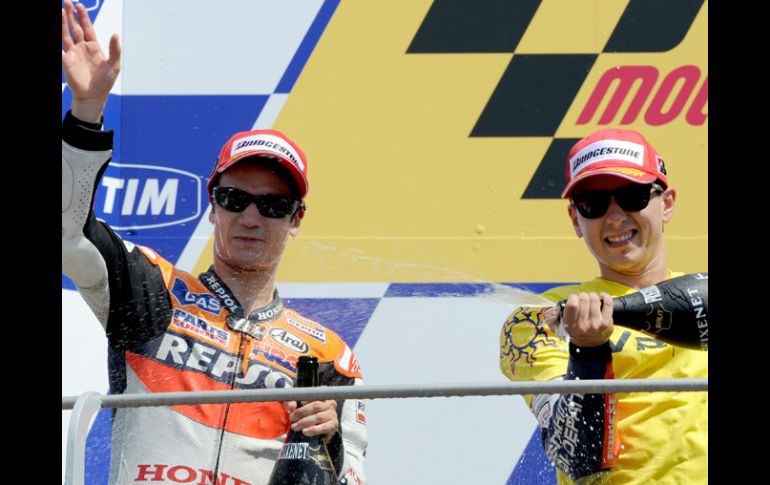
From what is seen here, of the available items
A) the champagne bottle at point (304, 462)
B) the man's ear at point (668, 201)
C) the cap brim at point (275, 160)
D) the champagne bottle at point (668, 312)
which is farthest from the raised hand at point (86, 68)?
the man's ear at point (668, 201)

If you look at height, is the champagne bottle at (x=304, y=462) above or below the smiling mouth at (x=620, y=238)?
below

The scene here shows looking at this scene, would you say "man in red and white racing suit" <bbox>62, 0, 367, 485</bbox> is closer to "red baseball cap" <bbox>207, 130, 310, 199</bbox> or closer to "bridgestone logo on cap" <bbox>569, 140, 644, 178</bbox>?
"red baseball cap" <bbox>207, 130, 310, 199</bbox>

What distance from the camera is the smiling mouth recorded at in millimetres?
2111

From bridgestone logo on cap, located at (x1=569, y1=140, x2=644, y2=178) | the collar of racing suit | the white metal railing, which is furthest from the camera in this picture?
bridgestone logo on cap, located at (x1=569, y1=140, x2=644, y2=178)

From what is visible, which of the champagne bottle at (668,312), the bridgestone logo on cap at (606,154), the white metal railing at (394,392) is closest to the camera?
the white metal railing at (394,392)

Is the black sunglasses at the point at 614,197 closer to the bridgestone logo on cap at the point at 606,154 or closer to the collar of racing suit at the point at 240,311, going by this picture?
the bridgestone logo on cap at the point at 606,154

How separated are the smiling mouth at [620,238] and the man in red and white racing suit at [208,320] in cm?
54

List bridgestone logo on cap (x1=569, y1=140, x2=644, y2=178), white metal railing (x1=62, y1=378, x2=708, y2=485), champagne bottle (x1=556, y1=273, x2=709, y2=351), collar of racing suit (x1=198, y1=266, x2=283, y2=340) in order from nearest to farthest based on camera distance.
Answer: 1. white metal railing (x1=62, y1=378, x2=708, y2=485)
2. champagne bottle (x1=556, y1=273, x2=709, y2=351)
3. collar of racing suit (x1=198, y1=266, x2=283, y2=340)
4. bridgestone logo on cap (x1=569, y1=140, x2=644, y2=178)

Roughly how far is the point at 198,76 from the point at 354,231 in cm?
59

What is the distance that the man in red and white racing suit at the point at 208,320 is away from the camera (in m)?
1.83

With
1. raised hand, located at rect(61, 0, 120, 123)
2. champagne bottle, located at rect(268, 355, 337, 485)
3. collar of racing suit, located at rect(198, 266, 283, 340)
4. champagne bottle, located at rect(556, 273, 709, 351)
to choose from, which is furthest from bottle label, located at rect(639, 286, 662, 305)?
raised hand, located at rect(61, 0, 120, 123)

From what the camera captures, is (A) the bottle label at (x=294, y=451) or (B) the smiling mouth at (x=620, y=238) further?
(B) the smiling mouth at (x=620, y=238)

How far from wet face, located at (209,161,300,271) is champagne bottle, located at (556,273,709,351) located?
0.59m
